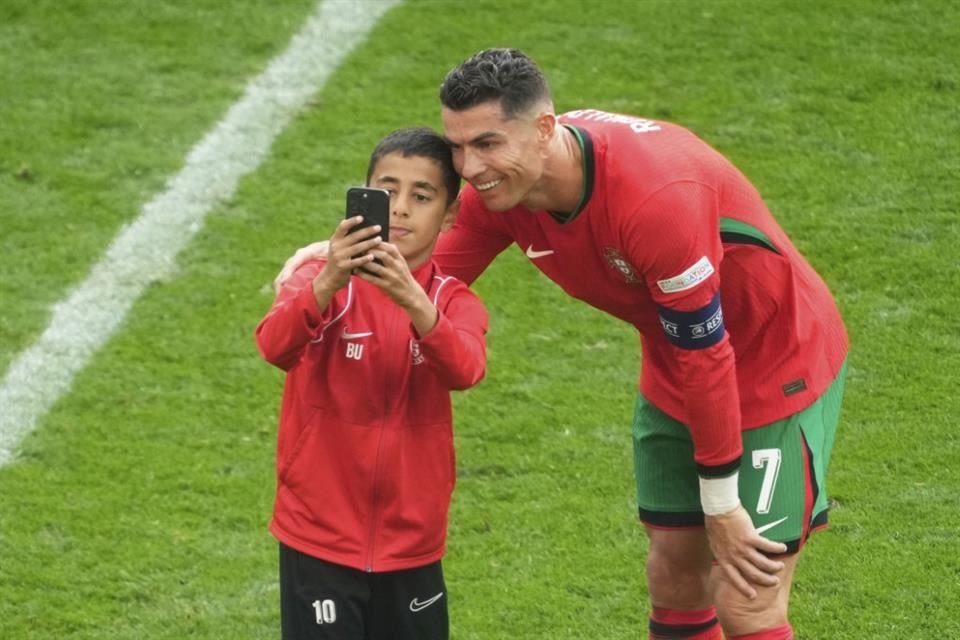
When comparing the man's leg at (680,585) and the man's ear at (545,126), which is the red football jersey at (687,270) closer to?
the man's ear at (545,126)

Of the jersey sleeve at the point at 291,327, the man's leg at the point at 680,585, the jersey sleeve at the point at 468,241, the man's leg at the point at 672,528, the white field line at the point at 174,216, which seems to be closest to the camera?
the jersey sleeve at the point at 291,327

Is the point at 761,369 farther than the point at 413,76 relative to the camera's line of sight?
No

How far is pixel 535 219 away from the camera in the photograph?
15.2ft

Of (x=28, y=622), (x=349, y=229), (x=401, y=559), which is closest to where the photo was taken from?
(x=349, y=229)

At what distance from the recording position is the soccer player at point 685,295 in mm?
4340

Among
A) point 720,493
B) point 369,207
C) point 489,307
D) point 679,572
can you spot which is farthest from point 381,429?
point 489,307

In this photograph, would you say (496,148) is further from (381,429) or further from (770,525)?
(770,525)

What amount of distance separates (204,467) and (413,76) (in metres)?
3.04

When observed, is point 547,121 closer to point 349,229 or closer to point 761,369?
point 349,229

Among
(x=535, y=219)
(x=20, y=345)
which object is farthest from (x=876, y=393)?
(x=20, y=345)

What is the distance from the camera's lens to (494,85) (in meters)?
4.31

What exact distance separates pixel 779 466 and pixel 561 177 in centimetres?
92

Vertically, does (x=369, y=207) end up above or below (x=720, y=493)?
above

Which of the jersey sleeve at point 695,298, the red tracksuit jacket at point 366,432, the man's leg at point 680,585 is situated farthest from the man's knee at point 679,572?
the red tracksuit jacket at point 366,432
